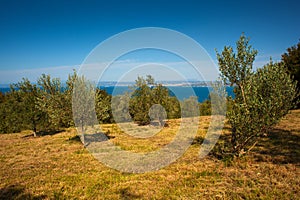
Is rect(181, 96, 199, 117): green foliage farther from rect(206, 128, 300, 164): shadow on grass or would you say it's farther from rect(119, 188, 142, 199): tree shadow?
rect(119, 188, 142, 199): tree shadow

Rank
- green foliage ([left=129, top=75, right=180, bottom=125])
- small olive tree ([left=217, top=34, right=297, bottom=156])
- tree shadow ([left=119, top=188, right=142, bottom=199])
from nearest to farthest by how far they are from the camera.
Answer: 1. tree shadow ([left=119, top=188, right=142, bottom=199])
2. small olive tree ([left=217, top=34, right=297, bottom=156])
3. green foliage ([left=129, top=75, right=180, bottom=125])

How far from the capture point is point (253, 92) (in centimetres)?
1023

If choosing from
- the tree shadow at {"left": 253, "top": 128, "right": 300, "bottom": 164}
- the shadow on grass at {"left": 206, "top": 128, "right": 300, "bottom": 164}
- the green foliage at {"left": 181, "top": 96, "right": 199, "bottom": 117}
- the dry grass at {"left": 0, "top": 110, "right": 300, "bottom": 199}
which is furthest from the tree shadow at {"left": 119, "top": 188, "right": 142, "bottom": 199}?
the green foliage at {"left": 181, "top": 96, "right": 199, "bottom": 117}

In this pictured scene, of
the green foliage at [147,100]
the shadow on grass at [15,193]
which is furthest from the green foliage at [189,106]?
the shadow on grass at [15,193]

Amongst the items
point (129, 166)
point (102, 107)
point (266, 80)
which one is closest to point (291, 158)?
point (266, 80)

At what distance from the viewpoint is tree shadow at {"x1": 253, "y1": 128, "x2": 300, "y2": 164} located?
11.2 metres

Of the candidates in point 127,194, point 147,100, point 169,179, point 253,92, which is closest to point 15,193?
point 127,194

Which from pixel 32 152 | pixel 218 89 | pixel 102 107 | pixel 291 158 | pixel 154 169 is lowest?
pixel 32 152

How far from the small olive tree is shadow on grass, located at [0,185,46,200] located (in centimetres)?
1104

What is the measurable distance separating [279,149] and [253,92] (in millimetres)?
6170

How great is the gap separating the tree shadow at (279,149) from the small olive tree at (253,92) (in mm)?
2323

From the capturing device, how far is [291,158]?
36.7ft

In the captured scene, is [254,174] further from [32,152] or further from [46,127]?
[46,127]

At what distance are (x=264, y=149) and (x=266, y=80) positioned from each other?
6056 millimetres
